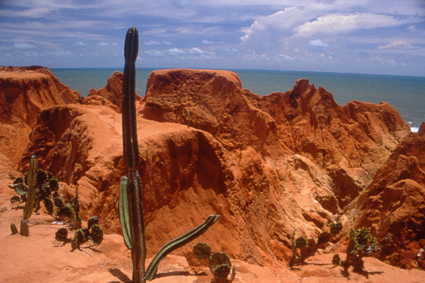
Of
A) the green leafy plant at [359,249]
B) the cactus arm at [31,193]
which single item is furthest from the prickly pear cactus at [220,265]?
the green leafy plant at [359,249]

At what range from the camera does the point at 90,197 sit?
242 inches

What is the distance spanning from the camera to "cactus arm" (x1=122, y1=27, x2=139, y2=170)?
134 inches

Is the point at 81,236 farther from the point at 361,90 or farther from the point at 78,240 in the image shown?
the point at 361,90

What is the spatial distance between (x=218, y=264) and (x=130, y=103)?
285cm

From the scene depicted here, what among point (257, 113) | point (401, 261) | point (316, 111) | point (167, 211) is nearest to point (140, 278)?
point (167, 211)

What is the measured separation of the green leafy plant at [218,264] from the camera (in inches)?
174

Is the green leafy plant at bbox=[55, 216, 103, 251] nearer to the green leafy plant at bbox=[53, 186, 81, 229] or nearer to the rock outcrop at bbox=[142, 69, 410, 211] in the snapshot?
the green leafy plant at bbox=[53, 186, 81, 229]

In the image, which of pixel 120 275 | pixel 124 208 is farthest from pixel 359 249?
pixel 124 208

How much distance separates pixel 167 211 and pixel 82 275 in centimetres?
417

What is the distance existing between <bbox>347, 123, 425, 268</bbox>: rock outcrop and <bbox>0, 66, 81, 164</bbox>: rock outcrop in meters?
17.4

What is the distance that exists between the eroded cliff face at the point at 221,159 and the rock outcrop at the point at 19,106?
6.94 meters

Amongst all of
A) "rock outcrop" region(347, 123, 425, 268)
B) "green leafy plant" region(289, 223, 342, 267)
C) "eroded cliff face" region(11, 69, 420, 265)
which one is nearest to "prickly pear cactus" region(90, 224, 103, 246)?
"eroded cliff face" region(11, 69, 420, 265)

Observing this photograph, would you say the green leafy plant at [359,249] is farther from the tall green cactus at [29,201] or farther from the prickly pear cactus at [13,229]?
the prickly pear cactus at [13,229]

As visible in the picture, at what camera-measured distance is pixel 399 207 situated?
8.75 m
